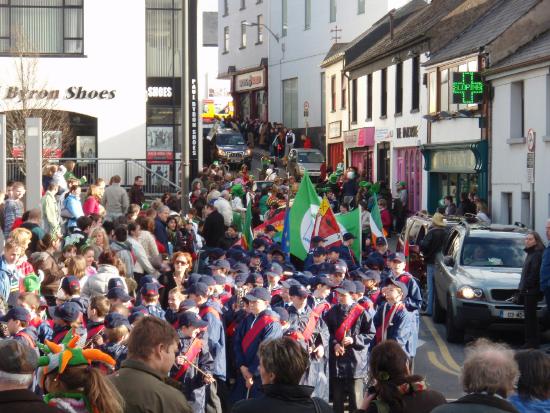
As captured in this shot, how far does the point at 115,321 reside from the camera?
930 centimetres

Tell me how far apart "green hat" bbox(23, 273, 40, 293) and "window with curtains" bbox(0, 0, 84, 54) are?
88.6ft

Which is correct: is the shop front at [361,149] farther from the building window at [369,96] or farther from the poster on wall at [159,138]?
the poster on wall at [159,138]

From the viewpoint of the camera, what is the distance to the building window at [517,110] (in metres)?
30.2

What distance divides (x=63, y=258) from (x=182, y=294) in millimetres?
3011

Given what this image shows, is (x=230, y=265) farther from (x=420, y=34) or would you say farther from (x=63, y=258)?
(x=420, y=34)

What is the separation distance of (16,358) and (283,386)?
1392 mm

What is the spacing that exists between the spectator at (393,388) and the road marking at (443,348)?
29.1 feet

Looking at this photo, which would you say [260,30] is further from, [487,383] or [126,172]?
[487,383]

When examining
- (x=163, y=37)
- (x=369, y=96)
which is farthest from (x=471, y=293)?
(x=369, y=96)

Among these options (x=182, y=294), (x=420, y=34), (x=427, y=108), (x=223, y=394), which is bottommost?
(x=223, y=394)

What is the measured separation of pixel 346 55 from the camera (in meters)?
49.8

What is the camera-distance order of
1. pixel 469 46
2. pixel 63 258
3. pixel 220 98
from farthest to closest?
pixel 220 98 → pixel 469 46 → pixel 63 258

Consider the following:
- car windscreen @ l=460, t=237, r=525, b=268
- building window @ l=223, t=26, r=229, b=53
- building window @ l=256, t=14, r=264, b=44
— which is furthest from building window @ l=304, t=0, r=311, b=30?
car windscreen @ l=460, t=237, r=525, b=268

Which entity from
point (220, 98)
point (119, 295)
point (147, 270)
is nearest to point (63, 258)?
point (147, 270)
